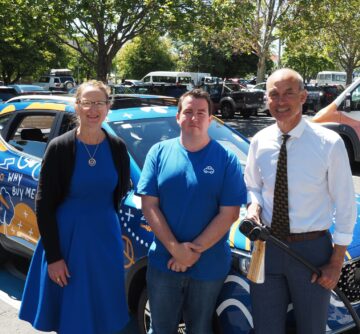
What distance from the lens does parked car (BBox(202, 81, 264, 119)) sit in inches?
874

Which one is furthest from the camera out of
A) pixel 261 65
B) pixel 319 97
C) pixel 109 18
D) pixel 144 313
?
pixel 261 65

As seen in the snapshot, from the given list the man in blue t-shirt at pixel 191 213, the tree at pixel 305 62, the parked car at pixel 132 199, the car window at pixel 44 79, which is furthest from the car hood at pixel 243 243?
the tree at pixel 305 62

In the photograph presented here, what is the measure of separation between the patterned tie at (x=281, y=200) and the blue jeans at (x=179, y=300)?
1.36 ft

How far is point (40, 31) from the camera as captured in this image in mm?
14281

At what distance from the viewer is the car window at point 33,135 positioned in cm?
409

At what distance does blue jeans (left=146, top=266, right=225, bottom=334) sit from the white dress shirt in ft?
1.59

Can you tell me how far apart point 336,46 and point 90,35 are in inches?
988

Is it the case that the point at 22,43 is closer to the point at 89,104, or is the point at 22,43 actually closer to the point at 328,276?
the point at 89,104

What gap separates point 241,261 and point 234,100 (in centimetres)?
2012

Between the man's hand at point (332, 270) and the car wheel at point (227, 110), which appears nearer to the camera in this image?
the man's hand at point (332, 270)

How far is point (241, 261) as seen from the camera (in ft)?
8.57

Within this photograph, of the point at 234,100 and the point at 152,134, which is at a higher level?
the point at 152,134

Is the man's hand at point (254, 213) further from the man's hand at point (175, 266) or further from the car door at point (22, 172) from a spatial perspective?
the car door at point (22, 172)

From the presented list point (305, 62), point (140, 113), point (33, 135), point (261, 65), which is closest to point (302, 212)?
point (140, 113)
